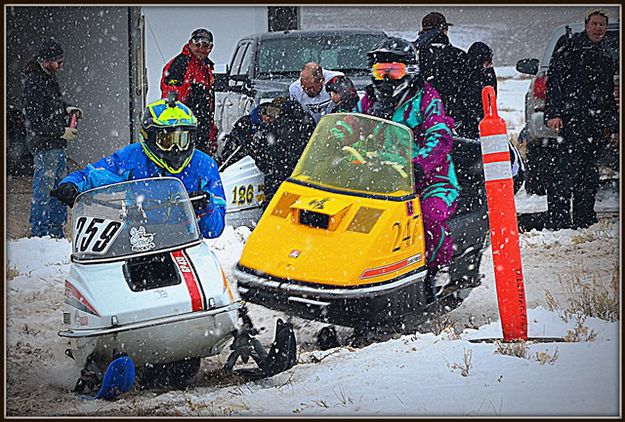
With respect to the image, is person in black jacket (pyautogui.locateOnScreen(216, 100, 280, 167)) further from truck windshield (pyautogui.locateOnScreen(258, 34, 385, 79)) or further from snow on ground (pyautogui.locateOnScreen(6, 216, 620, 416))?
snow on ground (pyautogui.locateOnScreen(6, 216, 620, 416))

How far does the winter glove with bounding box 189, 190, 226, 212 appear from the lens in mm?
5089

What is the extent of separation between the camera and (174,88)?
6.54 metres

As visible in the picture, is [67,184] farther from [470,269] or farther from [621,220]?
[621,220]

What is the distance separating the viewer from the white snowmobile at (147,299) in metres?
4.65

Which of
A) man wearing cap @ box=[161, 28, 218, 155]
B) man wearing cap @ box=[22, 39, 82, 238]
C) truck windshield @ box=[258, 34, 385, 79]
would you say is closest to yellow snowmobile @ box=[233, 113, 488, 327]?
man wearing cap @ box=[161, 28, 218, 155]

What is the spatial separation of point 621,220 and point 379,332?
1.64 meters

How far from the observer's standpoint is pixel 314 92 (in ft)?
21.8

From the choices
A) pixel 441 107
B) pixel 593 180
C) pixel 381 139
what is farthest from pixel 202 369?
pixel 593 180

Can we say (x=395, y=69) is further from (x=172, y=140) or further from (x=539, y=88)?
(x=539, y=88)

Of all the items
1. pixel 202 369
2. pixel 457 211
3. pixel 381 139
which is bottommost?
pixel 202 369

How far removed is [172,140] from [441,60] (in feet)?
8.53

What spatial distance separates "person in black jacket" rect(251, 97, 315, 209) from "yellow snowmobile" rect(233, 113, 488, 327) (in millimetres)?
654

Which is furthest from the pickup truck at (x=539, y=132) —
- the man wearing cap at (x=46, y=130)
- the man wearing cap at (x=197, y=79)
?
the man wearing cap at (x=46, y=130)

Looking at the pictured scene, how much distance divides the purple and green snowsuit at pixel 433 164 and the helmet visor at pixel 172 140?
129cm
